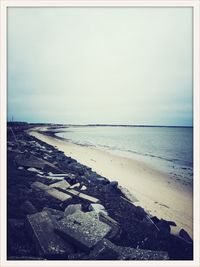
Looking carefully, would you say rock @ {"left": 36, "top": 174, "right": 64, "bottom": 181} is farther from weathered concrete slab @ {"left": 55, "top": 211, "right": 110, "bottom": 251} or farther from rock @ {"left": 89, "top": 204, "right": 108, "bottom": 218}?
weathered concrete slab @ {"left": 55, "top": 211, "right": 110, "bottom": 251}

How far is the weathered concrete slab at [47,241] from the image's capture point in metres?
2.17

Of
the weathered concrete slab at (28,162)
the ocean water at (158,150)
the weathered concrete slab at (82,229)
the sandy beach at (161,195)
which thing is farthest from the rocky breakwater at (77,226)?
the ocean water at (158,150)

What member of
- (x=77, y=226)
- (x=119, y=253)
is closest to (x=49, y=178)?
(x=77, y=226)

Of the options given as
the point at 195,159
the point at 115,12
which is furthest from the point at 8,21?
the point at 195,159

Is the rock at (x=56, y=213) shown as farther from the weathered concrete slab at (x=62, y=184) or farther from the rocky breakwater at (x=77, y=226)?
the weathered concrete slab at (x=62, y=184)

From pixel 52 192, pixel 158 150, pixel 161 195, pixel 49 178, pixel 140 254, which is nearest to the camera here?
pixel 140 254

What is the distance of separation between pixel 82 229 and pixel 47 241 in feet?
1.30

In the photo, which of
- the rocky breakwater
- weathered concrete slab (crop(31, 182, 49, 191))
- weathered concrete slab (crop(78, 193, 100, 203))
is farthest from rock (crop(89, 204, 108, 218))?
weathered concrete slab (crop(31, 182, 49, 191))

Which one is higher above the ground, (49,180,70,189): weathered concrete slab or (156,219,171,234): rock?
(49,180,70,189): weathered concrete slab

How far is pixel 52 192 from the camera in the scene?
3100mm

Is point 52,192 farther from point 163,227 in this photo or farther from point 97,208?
point 163,227

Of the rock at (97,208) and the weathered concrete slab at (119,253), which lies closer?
the weathered concrete slab at (119,253)

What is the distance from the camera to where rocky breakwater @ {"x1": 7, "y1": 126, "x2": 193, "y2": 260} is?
225 cm

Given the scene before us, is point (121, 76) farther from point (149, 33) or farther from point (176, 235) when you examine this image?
point (176, 235)
